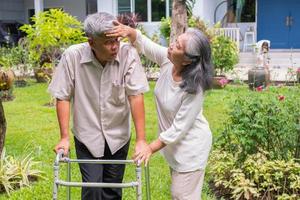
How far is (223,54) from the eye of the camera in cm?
1193

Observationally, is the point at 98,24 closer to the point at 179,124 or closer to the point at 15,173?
the point at 179,124

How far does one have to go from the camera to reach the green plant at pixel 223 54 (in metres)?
11.9

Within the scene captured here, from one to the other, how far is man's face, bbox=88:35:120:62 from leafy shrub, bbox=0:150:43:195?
2.30m

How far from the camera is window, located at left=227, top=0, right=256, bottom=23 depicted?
18272 millimetres

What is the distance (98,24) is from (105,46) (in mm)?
150

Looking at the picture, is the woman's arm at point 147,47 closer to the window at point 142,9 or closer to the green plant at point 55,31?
the green plant at point 55,31

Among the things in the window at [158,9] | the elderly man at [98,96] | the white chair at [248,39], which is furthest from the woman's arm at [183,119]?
the window at [158,9]

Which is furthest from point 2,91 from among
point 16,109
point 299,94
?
point 299,94

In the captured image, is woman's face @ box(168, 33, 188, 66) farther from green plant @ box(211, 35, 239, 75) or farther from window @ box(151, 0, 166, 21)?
window @ box(151, 0, 166, 21)

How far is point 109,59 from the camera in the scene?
3.01 metres

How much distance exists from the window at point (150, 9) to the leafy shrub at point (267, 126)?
45.1 feet

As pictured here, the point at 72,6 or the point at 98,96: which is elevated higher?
the point at 72,6

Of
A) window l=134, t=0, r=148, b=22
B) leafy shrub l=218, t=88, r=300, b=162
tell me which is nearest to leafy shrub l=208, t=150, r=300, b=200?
leafy shrub l=218, t=88, r=300, b=162

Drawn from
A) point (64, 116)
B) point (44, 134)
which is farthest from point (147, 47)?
point (44, 134)
